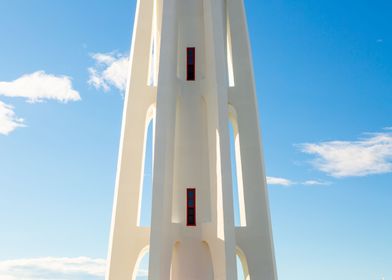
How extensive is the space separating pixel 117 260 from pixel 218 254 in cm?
386

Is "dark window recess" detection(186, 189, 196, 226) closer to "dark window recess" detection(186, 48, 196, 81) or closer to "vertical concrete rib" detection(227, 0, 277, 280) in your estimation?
"vertical concrete rib" detection(227, 0, 277, 280)

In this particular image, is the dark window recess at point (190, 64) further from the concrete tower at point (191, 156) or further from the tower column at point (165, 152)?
the tower column at point (165, 152)

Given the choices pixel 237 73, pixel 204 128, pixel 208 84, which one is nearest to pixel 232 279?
pixel 204 128

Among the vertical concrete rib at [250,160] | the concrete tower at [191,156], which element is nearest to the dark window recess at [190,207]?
the concrete tower at [191,156]

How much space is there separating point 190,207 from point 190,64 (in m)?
5.95

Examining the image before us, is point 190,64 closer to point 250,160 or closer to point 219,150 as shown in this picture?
point 250,160

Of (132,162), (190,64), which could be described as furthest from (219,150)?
(190,64)

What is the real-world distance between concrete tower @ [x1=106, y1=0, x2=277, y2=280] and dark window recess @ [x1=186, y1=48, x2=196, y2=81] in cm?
4

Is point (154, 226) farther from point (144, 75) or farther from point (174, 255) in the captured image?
point (144, 75)

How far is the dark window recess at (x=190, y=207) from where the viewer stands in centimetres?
1645

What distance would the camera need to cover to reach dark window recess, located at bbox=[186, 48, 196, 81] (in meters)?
18.3

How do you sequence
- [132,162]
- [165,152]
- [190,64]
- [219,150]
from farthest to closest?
[190,64] < [132,162] < [219,150] < [165,152]

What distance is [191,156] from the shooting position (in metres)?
17.3

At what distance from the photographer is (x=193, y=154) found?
1728 cm
